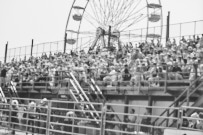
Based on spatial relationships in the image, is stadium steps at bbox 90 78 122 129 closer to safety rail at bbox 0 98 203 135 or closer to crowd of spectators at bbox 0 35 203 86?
crowd of spectators at bbox 0 35 203 86

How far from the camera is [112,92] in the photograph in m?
21.4

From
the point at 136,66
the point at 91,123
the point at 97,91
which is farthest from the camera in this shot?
the point at 97,91

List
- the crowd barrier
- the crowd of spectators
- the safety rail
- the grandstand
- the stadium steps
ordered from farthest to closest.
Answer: the stadium steps → the crowd of spectators → the crowd barrier → the grandstand → the safety rail

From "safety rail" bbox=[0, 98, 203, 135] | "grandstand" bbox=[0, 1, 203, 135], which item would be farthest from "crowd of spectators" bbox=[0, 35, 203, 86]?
"safety rail" bbox=[0, 98, 203, 135]

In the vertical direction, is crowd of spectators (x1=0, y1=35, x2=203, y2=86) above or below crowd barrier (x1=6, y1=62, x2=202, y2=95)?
above

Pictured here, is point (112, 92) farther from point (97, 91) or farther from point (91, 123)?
point (91, 123)

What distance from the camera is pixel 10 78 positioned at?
29750 mm

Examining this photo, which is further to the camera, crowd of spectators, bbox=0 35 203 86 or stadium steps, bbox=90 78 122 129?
stadium steps, bbox=90 78 122 129

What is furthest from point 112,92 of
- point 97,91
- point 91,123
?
point 91,123

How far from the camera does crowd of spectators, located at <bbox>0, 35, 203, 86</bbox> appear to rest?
1812cm

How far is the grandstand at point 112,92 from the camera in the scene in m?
15.7

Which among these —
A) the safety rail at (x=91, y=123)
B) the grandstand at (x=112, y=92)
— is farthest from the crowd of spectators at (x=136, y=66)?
the safety rail at (x=91, y=123)

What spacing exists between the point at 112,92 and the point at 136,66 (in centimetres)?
168

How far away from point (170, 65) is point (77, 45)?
69.1ft
